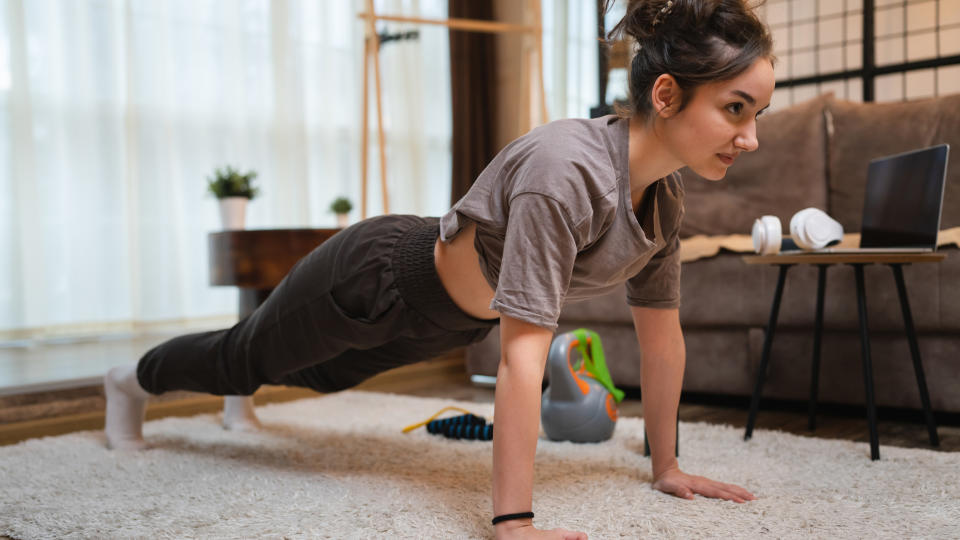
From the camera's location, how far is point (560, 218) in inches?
39.9

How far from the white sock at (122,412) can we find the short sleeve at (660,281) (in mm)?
1125

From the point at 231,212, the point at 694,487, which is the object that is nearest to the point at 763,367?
the point at 694,487

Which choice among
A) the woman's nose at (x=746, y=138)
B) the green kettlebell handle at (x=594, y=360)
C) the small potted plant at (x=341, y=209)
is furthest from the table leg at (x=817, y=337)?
the small potted plant at (x=341, y=209)

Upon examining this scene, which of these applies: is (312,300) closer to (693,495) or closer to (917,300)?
(693,495)

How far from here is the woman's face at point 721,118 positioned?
105 cm

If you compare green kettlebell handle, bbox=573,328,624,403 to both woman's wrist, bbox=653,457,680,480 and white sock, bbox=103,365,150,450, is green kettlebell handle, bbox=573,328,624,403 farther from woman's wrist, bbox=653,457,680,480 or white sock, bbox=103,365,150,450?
white sock, bbox=103,365,150,450

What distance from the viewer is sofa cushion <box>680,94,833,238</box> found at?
2.74 metres

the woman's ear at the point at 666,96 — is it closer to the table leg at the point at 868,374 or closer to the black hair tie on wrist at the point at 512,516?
the black hair tie on wrist at the point at 512,516

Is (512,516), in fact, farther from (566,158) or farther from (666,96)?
(666,96)

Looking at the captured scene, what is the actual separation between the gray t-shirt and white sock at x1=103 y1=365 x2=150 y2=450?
96cm

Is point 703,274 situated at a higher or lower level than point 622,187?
lower

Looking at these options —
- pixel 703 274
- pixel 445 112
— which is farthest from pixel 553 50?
pixel 703 274

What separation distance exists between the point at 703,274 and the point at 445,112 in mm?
2391

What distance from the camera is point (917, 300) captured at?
2.00m
